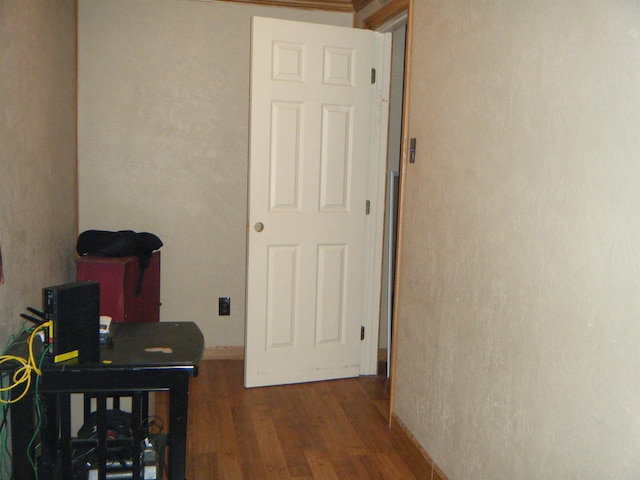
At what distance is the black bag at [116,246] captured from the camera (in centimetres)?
331

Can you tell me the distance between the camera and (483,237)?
218 centimetres

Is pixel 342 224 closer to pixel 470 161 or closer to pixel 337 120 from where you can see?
pixel 337 120

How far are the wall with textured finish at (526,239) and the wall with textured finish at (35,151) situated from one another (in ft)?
5.45

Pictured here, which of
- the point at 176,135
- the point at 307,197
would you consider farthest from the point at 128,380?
the point at 176,135

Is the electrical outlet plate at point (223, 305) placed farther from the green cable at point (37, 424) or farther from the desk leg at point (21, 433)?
the desk leg at point (21, 433)

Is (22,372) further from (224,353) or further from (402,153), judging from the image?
(224,353)

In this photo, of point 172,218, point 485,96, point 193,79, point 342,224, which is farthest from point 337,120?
point 485,96

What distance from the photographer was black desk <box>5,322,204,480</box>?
188 centimetres

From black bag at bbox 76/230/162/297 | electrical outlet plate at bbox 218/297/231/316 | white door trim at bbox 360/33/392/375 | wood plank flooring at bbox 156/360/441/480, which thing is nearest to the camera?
wood plank flooring at bbox 156/360/441/480

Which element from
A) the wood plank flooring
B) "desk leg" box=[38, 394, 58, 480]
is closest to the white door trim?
the wood plank flooring

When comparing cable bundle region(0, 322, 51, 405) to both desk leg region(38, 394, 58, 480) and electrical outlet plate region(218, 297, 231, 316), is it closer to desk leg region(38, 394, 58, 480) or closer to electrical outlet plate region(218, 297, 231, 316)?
desk leg region(38, 394, 58, 480)

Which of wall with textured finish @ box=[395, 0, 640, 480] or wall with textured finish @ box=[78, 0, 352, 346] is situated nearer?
wall with textured finish @ box=[395, 0, 640, 480]

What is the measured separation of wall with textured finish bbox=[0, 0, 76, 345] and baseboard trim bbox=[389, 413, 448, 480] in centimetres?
174

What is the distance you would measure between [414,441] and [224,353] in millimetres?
1678
